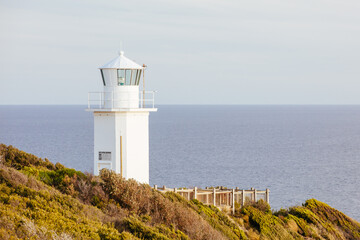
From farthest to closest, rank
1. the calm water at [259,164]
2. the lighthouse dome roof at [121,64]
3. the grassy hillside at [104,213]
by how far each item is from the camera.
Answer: the calm water at [259,164] → the lighthouse dome roof at [121,64] → the grassy hillside at [104,213]

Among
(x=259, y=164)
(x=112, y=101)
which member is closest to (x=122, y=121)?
(x=112, y=101)

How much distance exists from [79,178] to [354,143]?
229 feet

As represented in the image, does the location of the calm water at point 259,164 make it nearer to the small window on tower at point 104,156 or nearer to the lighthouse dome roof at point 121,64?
the small window on tower at point 104,156

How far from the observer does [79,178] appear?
1234 centimetres

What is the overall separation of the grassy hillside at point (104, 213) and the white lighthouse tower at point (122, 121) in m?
2.20

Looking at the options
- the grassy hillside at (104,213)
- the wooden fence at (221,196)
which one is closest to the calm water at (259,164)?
the wooden fence at (221,196)

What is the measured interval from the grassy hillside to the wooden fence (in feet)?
1.36

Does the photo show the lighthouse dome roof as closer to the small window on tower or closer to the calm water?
the small window on tower

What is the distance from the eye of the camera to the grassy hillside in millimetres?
8445

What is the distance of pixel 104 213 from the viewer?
10789 millimetres

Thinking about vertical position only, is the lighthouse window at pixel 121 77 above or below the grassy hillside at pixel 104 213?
above

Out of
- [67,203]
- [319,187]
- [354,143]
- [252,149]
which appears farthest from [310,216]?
[354,143]

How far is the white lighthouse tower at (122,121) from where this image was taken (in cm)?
1623

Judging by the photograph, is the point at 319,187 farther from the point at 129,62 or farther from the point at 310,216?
Result: the point at 129,62
